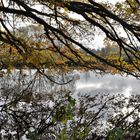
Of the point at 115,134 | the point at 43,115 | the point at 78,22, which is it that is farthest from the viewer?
the point at 78,22

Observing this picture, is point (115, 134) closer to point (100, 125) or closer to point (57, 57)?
point (100, 125)

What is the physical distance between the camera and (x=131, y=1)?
760 cm

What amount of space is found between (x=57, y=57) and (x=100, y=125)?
11.9 feet

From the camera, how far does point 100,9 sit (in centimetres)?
737

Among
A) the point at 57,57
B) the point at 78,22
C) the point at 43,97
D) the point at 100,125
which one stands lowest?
the point at 100,125

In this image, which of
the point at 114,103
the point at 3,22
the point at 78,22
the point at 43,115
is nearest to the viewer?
the point at 3,22

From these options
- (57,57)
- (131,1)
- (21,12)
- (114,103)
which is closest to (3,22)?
(21,12)

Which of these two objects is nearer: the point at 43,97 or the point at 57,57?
the point at 43,97

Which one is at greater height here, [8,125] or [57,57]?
[57,57]

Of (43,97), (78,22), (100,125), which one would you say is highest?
(78,22)

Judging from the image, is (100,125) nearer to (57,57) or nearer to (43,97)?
(43,97)

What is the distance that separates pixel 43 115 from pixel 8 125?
0.86 m

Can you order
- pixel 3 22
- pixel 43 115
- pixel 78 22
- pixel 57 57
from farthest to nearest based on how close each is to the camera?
pixel 57 57
pixel 78 22
pixel 43 115
pixel 3 22

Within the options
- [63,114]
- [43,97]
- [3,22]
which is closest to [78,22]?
[43,97]
